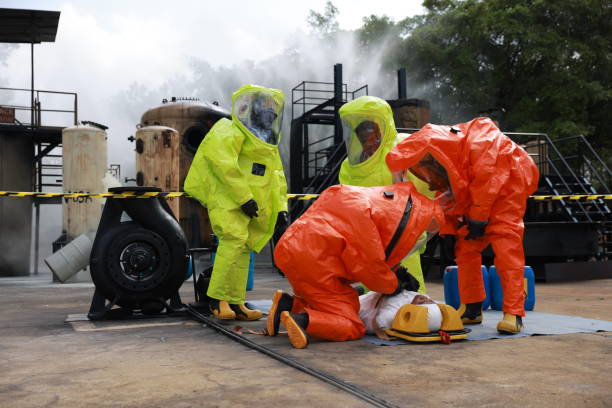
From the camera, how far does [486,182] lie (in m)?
4.81

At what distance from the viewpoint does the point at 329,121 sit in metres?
18.8

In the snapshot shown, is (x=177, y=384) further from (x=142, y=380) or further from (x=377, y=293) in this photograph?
(x=377, y=293)

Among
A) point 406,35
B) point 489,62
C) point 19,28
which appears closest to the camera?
point 19,28

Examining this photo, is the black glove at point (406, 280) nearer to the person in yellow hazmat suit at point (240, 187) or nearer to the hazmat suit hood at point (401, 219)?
the hazmat suit hood at point (401, 219)

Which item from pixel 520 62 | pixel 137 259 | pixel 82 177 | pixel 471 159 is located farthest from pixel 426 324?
pixel 520 62

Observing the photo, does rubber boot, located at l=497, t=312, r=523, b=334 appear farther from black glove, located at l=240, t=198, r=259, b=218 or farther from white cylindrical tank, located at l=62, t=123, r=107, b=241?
white cylindrical tank, located at l=62, t=123, r=107, b=241

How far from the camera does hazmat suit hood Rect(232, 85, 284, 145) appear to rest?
6039mm

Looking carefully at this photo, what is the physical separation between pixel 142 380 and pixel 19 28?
15555 mm

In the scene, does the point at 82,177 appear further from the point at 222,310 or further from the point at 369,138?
the point at 369,138

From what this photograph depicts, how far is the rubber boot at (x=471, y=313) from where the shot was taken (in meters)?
5.29

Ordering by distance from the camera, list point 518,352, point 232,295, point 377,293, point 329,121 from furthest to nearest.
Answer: point 329,121
point 232,295
point 377,293
point 518,352

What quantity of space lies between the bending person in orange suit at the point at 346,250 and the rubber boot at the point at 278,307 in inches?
1.3

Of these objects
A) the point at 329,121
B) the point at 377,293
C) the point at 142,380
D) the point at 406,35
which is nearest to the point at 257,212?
the point at 377,293

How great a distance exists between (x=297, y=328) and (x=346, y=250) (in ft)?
2.05
